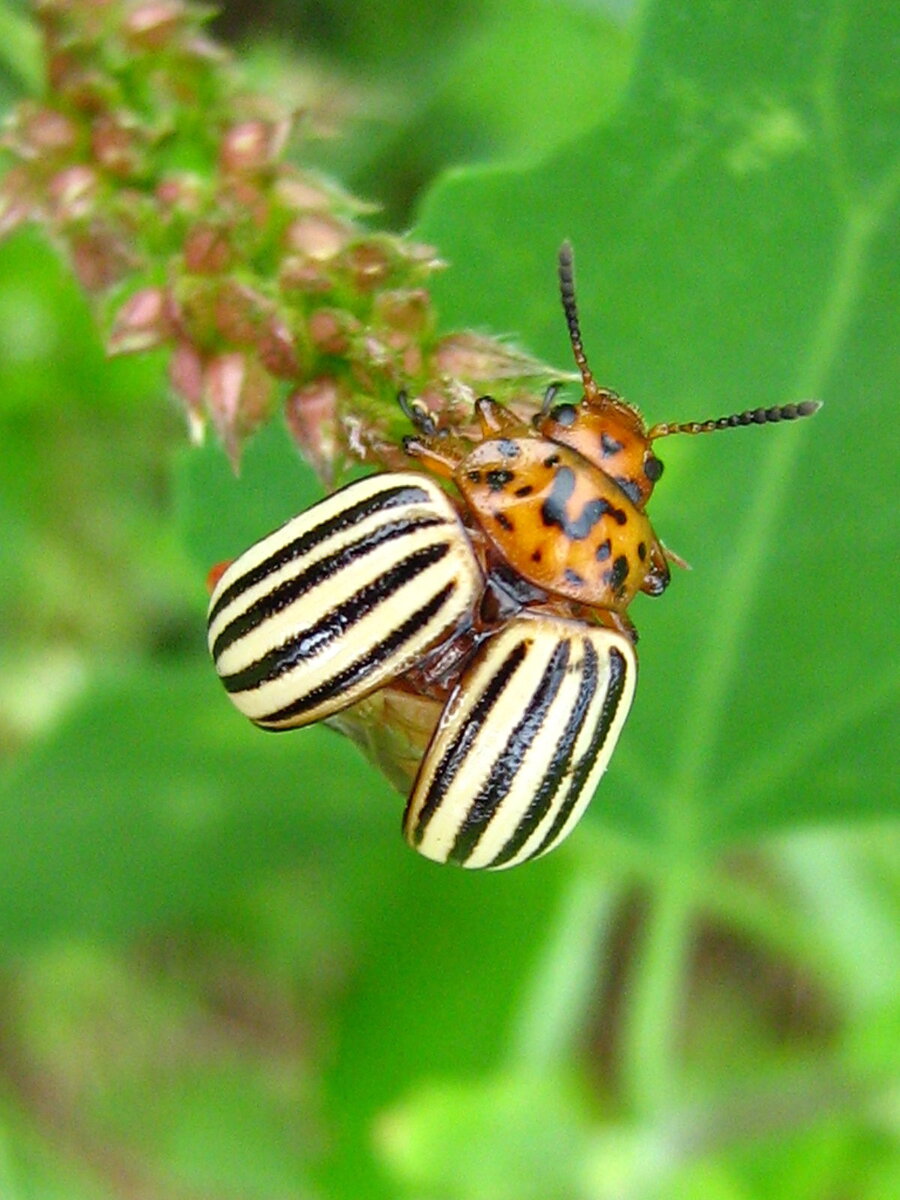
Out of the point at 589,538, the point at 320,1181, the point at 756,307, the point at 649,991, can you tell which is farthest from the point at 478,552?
the point at 320,1181

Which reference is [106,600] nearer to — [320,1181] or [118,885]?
[118,885]

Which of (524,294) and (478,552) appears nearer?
(478,552)

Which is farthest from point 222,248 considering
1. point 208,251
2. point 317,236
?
point 317,236

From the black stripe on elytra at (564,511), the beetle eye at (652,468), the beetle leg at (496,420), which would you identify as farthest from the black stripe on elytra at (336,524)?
the beetle eye at (652,468)

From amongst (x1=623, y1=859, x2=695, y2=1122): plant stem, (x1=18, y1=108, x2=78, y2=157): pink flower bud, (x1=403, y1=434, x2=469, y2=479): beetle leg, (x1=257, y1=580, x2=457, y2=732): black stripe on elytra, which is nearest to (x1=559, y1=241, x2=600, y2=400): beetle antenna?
(x1=403, y1=434, x2=469, y2=479): beetle leg

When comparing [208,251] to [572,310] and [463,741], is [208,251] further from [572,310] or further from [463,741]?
[463,741]

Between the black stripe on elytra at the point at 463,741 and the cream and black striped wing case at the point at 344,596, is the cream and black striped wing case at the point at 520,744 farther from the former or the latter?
the cream and black striped wing case at the point at 344,596

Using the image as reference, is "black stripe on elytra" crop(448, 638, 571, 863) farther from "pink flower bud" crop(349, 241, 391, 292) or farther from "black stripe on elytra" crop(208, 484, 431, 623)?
"pink flower bud" crop(349, 241, 391, 292)
